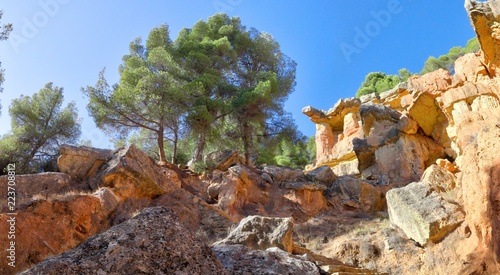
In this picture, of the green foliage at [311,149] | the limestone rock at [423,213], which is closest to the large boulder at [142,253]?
the limestone rock at [423,213]

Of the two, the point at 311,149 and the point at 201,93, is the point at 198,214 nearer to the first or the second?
the point at 201,93

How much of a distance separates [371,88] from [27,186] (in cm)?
3571

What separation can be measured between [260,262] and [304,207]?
13304 mm

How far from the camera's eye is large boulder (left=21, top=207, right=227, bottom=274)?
8.93ft

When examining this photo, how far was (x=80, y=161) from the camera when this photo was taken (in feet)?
48.5

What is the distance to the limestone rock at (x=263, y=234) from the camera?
24.6ft

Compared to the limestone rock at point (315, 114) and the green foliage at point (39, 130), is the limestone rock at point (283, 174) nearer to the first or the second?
the green foliage at point (39, 130)

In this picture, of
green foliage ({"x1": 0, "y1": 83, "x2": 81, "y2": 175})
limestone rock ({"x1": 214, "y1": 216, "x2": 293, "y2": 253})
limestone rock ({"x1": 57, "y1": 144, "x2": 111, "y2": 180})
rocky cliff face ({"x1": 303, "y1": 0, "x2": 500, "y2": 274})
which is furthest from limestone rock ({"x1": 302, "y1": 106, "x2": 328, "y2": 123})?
limestone rock ({"x1": 214, "y1": 216, "x2": 293, "y2": 253})

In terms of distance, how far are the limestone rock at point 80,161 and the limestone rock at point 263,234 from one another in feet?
29.1

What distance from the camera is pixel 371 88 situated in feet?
133

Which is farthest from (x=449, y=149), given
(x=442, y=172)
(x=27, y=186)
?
(x=27, y=186)

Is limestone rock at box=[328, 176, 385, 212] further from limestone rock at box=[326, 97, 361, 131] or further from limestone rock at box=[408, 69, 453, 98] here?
limestone rock at box=[326, 97, 361, 131]

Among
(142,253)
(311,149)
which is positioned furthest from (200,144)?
(311,149)

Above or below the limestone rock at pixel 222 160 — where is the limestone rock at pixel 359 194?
below
